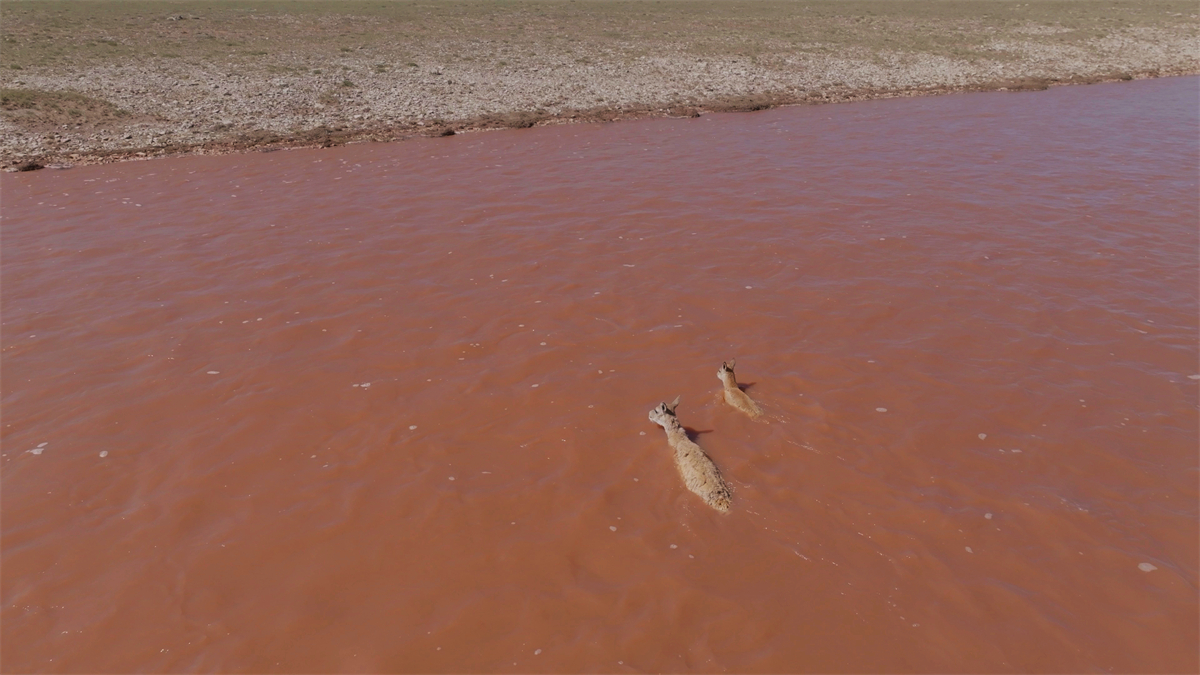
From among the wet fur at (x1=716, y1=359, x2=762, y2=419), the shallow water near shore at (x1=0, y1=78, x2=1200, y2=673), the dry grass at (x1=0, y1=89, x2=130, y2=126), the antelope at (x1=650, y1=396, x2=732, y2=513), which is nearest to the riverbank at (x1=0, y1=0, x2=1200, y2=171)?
the dry grass at (x1=0, y1=89, x2=130, y2=126)

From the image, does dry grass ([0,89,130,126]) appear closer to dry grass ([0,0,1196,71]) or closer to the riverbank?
the riverbank

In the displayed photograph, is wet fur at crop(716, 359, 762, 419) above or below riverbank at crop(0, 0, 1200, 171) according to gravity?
below

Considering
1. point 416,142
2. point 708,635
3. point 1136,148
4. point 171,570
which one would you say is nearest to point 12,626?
point 171,570

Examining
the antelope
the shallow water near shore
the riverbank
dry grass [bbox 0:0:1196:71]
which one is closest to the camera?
the shallow water near shore

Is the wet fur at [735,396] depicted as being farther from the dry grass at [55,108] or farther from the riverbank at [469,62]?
the dry grass at [55,108]

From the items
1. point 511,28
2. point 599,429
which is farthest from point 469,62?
point 599,429

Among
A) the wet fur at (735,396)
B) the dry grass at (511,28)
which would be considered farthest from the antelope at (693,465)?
the dry grass at (511,28)

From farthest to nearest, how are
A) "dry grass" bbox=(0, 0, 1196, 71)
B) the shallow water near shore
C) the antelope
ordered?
1. "dry grass" bbox=(0, 0, 1196, 71)
2. the antelope
3. the shallow water near shore
